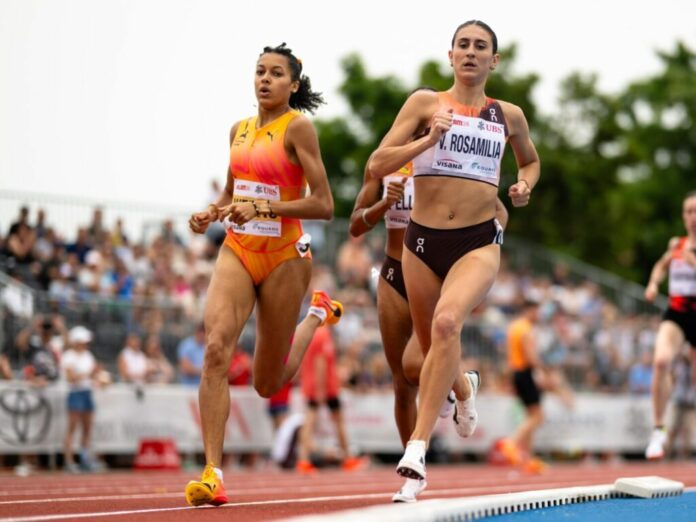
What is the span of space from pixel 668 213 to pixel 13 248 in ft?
124

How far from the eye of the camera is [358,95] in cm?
4612

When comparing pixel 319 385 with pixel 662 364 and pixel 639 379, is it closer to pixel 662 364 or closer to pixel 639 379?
pixel 662 364

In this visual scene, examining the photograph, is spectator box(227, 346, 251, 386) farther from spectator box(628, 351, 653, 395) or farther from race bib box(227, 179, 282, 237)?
race bib box(227, 179, 282, 237)

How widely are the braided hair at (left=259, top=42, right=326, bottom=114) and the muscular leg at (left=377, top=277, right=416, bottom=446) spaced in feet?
4.61

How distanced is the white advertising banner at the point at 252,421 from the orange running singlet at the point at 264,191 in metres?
8.81

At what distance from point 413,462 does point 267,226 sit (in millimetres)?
2215

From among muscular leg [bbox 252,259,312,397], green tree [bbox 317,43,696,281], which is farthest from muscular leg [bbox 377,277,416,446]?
green tree [bbox 317,43,696,281]

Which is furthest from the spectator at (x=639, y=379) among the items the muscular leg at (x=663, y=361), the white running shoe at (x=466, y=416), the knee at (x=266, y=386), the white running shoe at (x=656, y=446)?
the knee at (x=266, y=386)

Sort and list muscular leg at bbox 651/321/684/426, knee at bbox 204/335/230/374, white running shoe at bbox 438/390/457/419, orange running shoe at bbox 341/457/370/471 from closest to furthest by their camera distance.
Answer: knee at bbox 204/335/230/374, white running shoe at bbox 438/390/457/419, muscular leg at bbox 651/321/684/426, orange running shoe at bbox 341/457/370/471

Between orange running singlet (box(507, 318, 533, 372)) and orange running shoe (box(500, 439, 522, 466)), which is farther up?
orange running singlet (box(507, 318, 533, 372))

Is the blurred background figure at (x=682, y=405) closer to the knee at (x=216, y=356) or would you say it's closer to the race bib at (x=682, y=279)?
the race bib at (x=682, y=279)

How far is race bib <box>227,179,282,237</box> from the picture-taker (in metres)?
9.17

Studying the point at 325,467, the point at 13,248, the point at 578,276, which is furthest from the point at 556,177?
the point at 13,248

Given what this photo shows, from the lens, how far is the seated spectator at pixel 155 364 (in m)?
19.6
